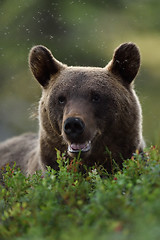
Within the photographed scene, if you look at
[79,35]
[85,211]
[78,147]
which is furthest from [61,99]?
[79,35]

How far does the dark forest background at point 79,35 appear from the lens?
592 inches

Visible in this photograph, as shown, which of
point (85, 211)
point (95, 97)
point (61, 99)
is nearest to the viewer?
point (85, 211)

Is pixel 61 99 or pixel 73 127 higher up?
pixel 61 99

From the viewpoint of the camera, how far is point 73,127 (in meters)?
4.36

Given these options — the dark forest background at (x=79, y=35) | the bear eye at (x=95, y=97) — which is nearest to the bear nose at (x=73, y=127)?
the bear eye at (x=95, y=97)

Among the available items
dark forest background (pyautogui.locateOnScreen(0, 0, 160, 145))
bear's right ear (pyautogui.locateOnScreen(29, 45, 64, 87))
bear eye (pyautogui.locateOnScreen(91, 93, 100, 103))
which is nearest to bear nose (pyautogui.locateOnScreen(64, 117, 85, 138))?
bear eye (pyautogui.locateOnScreen(91, 93, 100, 103))

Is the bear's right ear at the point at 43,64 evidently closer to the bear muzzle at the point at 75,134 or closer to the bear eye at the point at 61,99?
the bear eye at the point at 61,99

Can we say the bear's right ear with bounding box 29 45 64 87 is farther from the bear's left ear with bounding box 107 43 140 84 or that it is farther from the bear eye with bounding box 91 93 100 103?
the bear eye with bounding box 91 93 100 103

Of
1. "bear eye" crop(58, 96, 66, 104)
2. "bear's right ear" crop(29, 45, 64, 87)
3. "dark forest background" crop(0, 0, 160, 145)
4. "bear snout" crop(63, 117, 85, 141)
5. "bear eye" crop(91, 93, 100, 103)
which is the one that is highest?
"dark forest background" crop(0, 0, 160, 145)

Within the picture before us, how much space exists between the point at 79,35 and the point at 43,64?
1037 cm

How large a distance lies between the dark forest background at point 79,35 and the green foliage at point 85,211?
37.8 feet

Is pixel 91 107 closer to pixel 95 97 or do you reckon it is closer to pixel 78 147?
pixel 95 97

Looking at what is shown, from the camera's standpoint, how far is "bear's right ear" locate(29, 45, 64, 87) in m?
5.41

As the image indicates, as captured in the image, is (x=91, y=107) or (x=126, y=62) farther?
(x=126, y=62)
